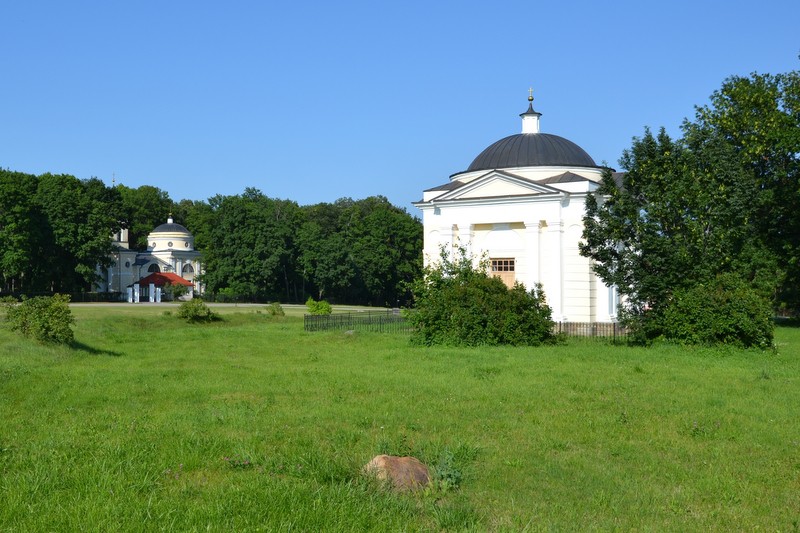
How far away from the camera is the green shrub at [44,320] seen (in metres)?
22.5

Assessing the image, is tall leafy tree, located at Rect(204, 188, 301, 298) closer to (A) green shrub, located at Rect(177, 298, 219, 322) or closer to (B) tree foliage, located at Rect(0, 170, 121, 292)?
(B) tree foliage, located at Rect(0, 170, 121, 292)

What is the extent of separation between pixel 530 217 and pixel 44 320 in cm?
2352

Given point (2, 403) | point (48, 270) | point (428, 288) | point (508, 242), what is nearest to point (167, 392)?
point (2, 403)

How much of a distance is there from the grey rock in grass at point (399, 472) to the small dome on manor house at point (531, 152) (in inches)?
1362

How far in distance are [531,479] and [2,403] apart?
27.0 feet

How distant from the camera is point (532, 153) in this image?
1624 inches

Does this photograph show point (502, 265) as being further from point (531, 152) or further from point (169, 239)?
point (169, 239)

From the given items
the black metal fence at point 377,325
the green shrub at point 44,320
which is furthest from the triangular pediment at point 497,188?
the green shrub at point 44,320

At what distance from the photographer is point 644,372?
16.5m

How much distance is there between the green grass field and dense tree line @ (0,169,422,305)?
151 ft

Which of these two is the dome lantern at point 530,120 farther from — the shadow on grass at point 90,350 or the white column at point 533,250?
the shadow on grass at point 90,350

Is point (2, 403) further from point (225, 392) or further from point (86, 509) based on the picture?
point (86, 509)

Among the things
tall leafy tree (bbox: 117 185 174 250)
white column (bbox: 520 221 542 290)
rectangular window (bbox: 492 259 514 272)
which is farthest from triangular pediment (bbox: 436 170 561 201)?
tall leafy tree (bbox: 117 185 174 250)

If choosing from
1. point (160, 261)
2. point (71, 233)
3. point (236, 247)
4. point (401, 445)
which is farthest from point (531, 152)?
point (160, 261)
